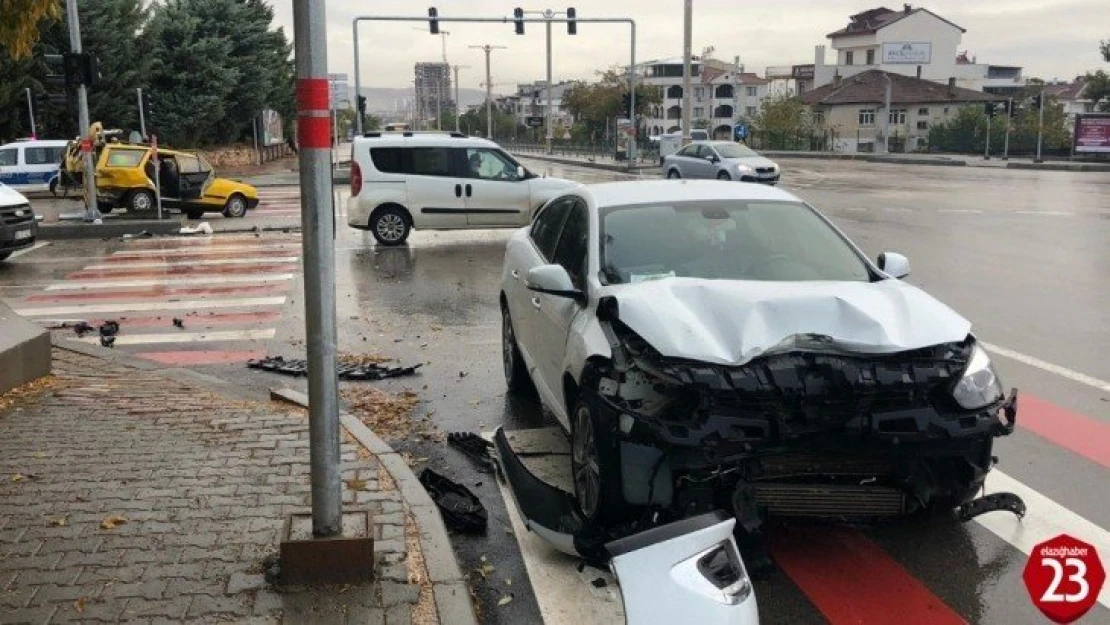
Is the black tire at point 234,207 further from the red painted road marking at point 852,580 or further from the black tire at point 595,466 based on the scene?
the red painted road marking at point 852,580

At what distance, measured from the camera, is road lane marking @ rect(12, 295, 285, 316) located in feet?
38.0

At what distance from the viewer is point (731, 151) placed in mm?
31969

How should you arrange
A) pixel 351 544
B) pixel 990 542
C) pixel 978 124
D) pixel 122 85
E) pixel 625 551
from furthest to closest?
pixel 978 124, pixel 122 85, pixel 990 542, pixel 351 544, pixel 625 551

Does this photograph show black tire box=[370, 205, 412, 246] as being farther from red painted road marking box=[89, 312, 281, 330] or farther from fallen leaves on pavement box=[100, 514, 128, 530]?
fallen leaves on pavement box=[100, 514, 128, 530]

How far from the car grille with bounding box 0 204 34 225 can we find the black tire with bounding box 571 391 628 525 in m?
13.6

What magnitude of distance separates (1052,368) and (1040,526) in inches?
152

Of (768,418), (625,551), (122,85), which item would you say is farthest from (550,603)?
(122,85)

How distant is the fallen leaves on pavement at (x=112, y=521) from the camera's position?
4559 millimetres

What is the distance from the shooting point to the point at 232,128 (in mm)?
49812

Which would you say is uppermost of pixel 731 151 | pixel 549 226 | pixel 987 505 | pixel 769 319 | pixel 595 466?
pixel 731 151

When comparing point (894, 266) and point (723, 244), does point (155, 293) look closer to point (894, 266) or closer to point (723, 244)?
point (723, 244)

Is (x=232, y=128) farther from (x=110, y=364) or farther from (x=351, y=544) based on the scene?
(x=351, y=544)

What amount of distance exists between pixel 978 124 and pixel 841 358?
2735 inches

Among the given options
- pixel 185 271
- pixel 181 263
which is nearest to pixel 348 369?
pixel 185 271
